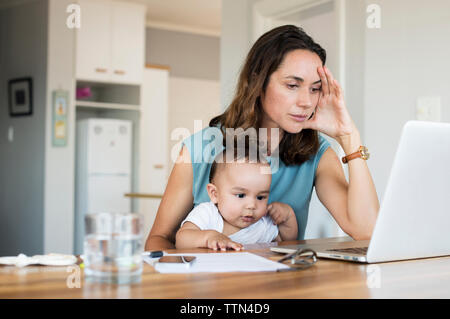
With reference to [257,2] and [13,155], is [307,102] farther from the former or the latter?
[13,155]

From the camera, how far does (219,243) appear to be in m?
1.36

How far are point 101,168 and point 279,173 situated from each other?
3868 millimetres

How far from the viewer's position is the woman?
189 centimetres

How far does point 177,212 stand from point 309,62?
69 centimetres

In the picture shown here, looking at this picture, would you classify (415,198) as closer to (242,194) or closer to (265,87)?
(242,194)

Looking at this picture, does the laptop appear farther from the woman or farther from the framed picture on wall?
the framed picture on wall

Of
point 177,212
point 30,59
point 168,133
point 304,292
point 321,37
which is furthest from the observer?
point 168,133

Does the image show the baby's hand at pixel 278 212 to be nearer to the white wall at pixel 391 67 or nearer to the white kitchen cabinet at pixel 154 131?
the white wall at pixel 391 67

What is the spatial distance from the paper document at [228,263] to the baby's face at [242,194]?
50 cm

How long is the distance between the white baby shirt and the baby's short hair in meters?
0.13

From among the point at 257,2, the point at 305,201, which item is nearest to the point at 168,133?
the point at 257,2

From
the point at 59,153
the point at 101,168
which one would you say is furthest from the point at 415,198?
the point at 101,168

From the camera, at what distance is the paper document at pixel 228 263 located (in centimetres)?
101
